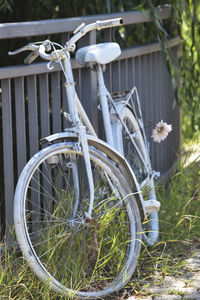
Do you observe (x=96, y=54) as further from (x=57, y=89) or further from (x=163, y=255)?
(x=163, y=255)

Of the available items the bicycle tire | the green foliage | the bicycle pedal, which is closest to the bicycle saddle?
the bicycle tire

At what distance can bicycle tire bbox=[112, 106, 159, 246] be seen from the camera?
11.4 feet

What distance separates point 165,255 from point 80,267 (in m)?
0.73

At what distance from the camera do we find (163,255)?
3516mm

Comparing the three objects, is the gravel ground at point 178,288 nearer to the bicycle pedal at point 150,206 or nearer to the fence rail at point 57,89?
the bicycle pedal at point 150,206

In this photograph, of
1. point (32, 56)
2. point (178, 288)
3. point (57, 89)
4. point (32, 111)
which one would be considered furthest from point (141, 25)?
point (178, 288)

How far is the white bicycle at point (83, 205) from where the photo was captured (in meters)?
2.82

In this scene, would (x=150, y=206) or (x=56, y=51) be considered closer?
(x=56, y=51)

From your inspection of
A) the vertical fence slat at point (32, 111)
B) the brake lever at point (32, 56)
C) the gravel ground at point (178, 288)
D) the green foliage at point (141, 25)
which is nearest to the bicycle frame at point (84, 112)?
the brake lever at point (32, 56)

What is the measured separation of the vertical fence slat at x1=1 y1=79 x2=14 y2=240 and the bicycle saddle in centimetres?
44

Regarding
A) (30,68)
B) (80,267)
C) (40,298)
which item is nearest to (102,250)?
(80,267)

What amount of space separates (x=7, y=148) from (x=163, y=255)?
1.13 metres

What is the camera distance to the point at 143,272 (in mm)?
3281

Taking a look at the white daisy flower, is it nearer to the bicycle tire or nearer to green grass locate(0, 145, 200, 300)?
the bicycle tire
